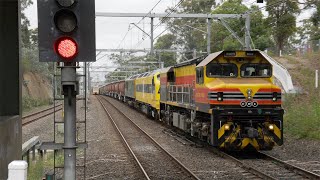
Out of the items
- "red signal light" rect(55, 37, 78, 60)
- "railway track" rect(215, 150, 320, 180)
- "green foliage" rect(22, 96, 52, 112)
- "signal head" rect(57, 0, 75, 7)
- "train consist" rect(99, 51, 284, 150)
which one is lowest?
"railway track" rect(215, 150, 320, 180)

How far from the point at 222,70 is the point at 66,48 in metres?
9.74

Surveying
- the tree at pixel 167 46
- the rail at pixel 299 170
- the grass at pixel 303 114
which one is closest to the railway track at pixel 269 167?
the rail at pixel 299 170

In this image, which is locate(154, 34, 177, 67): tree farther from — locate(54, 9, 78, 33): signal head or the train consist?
locate(54, 9, 78, 33): signal head

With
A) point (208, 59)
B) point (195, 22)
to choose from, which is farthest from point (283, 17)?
point (208, 59)

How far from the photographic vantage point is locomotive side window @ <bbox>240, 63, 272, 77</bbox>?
14.9 meters

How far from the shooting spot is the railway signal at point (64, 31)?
5.54 meters

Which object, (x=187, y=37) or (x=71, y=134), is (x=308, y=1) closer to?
(x=187, y=37)

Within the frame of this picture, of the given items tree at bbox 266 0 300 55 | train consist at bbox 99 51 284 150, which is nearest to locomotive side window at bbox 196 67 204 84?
train consist at bbox 99 51 284 150

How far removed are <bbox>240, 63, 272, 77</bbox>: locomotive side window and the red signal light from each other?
999cm

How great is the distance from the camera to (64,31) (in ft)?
18.2

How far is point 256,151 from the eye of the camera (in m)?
15.4

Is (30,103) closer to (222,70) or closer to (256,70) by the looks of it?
(222,70)

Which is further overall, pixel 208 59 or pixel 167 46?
pixel 167 46

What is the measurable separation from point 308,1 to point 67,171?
36.2 meters
